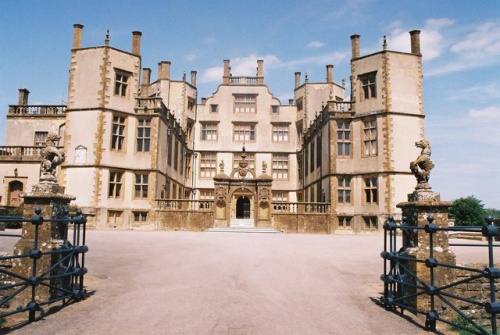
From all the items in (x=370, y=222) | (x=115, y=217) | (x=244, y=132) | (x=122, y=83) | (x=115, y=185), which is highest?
(x=122, y=83)

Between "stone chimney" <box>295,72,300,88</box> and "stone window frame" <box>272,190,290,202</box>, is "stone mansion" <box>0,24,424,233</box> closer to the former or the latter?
"stone window frame" <box>272,190,290,202</box>

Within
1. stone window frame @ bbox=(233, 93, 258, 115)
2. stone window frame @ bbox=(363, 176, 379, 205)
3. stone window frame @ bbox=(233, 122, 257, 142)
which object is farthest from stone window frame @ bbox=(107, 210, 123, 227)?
stone window frame @ bbox=(233, 93, 258, 115)

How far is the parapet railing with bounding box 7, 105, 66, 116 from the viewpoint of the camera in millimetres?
34375

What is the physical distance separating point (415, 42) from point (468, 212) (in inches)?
647

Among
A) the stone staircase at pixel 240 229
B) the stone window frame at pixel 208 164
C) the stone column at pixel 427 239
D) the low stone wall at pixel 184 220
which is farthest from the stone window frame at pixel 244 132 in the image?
the stone column at pixel 427 239

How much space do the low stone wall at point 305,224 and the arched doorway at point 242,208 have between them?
12594 mm

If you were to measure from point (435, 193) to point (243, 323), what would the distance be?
447 centimetres

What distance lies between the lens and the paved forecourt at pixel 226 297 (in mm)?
5523

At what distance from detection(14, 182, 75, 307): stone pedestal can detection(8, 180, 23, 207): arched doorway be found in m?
27.8

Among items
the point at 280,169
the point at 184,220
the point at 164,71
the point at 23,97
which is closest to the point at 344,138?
the point at 184,220

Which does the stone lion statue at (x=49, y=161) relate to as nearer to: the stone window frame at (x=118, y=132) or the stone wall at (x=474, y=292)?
the stone wall at (x=474, y=292)

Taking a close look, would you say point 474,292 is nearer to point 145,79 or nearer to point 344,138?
point 344,138

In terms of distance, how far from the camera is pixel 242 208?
43.3 meters

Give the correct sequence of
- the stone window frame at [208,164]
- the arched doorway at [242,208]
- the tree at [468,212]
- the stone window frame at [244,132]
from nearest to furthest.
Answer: the tree at [468,212]
the arched doorway at [242,208]
the stone window frame at [208,164]
the stone window frame at [244,132]
